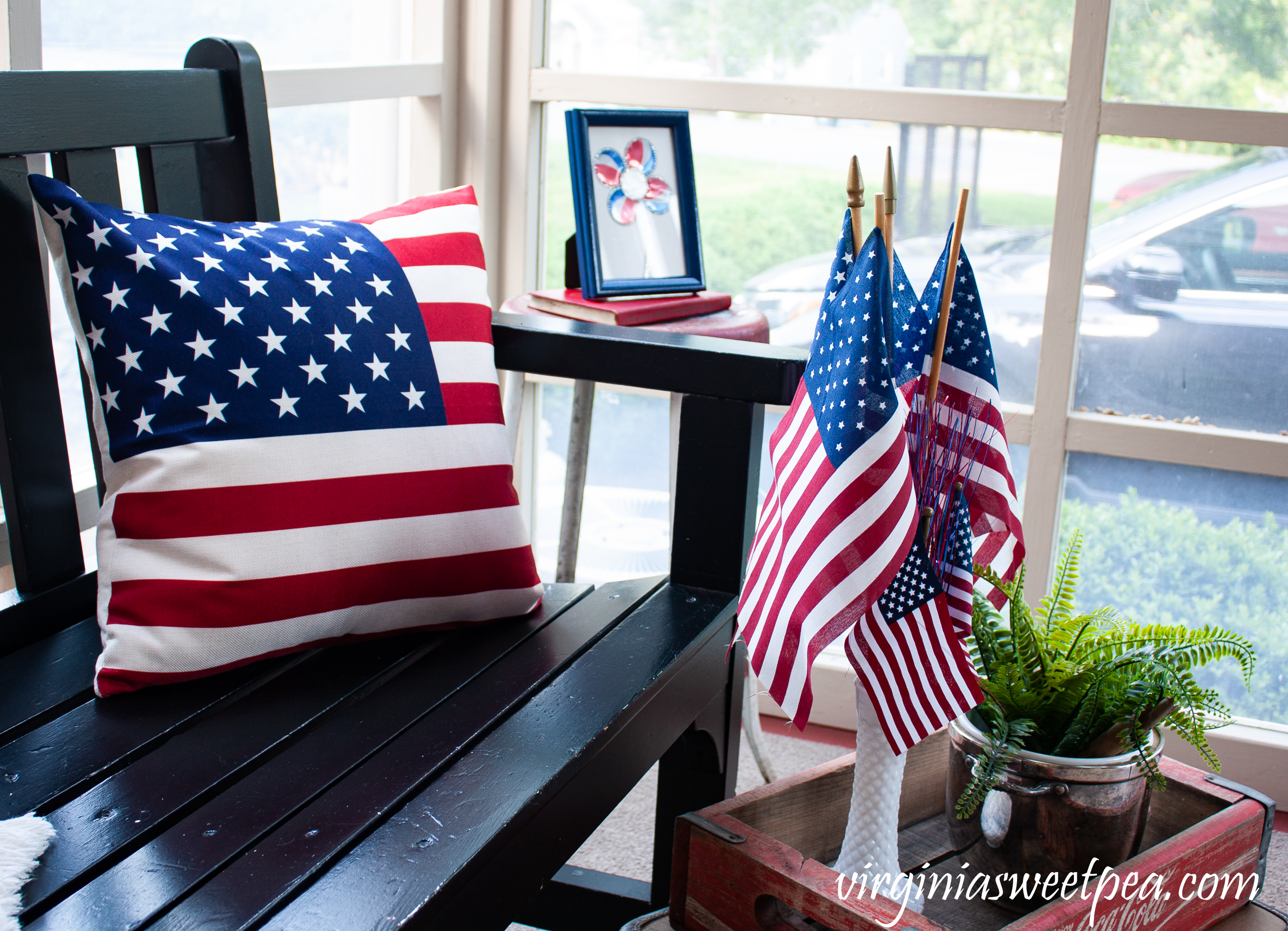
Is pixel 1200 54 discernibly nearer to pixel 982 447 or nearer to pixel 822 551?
pixel 982 447

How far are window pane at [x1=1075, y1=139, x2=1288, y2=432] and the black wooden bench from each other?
2.88ft

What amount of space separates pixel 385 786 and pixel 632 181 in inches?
38.1

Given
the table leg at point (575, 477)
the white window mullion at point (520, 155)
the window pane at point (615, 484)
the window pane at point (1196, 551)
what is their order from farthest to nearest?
the window pane at point (615, 484) → the white window mullion at point (520, 155) → the window pane at point (1196, 551) → the table leg at point (575, 477)

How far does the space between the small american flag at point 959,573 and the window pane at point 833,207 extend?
875 mm

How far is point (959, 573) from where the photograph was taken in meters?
0.95

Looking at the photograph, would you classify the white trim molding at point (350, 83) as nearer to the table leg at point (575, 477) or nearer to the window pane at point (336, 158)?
the window pane at point (336, 158)

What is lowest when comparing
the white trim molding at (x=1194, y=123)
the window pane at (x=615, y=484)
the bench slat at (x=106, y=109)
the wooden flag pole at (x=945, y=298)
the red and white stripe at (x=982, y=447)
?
the window pane at (x=615, y=484)

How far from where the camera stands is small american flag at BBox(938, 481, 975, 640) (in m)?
0.95

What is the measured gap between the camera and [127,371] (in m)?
0.92

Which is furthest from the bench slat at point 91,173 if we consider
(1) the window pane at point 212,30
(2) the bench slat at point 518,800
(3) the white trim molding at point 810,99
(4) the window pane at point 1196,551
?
(4) the window pane at point 1196,551

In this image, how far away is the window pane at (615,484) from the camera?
6.83 feet

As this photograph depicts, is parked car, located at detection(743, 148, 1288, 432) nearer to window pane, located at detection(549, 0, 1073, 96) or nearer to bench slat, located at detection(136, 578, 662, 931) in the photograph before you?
window pane, located at detection(549, 0, 1073, 96)

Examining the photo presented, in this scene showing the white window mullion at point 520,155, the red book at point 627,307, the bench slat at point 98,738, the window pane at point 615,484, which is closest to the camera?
the bench slat at point 98,738

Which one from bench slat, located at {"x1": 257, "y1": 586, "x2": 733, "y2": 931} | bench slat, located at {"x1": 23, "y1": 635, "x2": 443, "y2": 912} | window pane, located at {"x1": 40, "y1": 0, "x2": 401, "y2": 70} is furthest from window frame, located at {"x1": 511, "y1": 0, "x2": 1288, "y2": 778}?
bench slat, located at {"x1": 23, "y1": 635, "x2": 443, "y2": 912}
